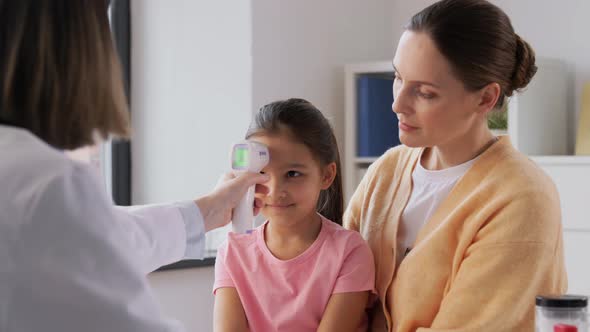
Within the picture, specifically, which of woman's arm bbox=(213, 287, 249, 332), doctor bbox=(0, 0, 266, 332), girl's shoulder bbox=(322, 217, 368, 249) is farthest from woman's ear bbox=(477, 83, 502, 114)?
doctor bbox=(0, 0, 266, 332)

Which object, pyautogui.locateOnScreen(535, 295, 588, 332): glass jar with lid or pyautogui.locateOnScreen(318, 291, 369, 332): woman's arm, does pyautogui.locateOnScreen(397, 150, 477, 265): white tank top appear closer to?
pyautogui.locateOnScreen(318, 291, 369, 332): woman's arm

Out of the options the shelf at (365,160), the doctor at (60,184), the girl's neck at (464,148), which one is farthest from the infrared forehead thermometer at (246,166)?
the shelf at (365,160)

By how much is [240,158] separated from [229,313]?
0.31 metres

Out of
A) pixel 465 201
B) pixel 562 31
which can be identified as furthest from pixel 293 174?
pixel 562 31

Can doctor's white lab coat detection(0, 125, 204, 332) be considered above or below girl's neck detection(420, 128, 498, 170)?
below

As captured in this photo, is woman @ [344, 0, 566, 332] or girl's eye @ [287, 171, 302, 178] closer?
woman @ [344, 0, 566, 332]

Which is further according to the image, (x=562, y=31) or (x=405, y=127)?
(x=562, y=31)

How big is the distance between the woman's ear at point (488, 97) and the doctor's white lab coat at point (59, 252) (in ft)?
2.55

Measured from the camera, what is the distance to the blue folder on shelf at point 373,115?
142 inches

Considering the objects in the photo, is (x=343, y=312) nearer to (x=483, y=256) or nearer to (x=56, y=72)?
(x=483, y=256)

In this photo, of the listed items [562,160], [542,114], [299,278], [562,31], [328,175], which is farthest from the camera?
[562,31]

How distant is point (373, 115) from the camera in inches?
143

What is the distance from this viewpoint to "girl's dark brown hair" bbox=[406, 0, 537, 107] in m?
1.60

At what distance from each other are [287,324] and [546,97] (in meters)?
1.86
